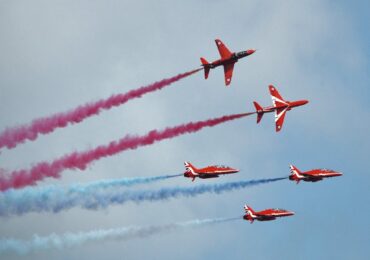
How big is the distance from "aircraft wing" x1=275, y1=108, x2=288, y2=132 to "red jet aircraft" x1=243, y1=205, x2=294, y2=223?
10708 mm

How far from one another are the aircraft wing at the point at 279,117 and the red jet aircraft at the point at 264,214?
10708 millimetres

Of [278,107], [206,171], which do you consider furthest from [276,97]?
[206,171]

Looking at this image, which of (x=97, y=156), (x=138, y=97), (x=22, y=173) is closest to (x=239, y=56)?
(x=138, y=97)

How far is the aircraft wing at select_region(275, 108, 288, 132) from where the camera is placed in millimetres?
110800

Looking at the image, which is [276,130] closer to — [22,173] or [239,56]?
[239,56]

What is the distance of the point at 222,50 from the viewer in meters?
109

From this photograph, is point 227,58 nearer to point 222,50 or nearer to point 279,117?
point 222,50

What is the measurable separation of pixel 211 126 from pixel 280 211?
817 inches

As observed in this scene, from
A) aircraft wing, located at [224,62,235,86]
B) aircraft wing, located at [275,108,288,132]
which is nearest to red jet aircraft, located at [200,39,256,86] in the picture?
aircraft wing, located at [224,62,235,86]

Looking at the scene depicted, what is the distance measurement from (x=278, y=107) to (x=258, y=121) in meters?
5.97

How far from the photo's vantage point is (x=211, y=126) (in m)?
102

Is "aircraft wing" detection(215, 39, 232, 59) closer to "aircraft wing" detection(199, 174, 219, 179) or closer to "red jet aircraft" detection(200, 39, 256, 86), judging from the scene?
"red jet aircraft" detection(200, 39, 256, 86)

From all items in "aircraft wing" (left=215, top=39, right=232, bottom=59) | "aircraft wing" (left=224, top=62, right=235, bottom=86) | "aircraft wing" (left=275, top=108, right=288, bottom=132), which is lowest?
"aircraft wing" (left=275, top=108, right=288, bottom=132)

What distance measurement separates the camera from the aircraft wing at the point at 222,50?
108 m
